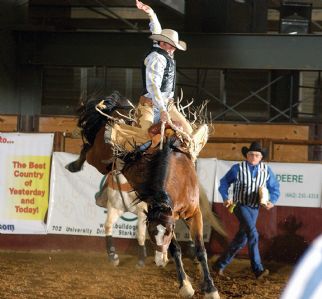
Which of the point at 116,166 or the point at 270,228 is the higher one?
the point at 116,166

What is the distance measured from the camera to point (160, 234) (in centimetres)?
573

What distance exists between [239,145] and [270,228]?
4.34 ft

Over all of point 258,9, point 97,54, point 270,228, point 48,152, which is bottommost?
point 270,228

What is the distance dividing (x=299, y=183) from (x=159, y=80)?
3.51m

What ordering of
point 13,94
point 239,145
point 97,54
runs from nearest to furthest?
1. point 239,145
2. point 97,54
3. point 13,94

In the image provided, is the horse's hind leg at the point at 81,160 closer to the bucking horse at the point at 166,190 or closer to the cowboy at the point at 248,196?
the bucking horse at the point at 166,190

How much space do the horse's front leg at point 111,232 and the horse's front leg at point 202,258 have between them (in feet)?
6.38

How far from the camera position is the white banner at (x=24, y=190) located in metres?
9.64

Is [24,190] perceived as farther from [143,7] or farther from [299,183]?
[143,7]

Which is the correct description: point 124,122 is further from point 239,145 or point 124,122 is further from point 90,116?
point 239,145

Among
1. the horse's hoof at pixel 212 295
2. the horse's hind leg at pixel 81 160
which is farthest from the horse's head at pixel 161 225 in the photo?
the horse's hind leg at pixel 81 160

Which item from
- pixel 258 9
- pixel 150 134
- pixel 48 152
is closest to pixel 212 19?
pixel 258 9

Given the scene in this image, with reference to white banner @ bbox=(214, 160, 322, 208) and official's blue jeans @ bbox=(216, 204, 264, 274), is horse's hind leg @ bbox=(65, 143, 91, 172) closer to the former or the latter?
official's blue jeans @ bbox=(216, 204, 264, 274)

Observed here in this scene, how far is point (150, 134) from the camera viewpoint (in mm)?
6434
